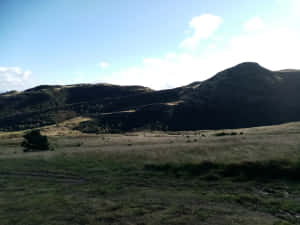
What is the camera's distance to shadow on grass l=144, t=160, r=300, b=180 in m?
18.9

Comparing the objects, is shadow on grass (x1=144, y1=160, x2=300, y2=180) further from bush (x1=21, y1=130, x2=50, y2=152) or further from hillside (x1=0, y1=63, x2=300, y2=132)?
hillside (x1=0, y1=63, x2=300, y2=132)

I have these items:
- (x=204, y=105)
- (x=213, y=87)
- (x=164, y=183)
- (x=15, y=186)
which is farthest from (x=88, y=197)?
Result: (x=213, y=87)

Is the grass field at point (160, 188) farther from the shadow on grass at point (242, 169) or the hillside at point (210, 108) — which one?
the hillside at point (210, 108)

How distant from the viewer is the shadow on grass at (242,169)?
1892 centimetres

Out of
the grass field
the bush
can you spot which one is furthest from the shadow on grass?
the bush

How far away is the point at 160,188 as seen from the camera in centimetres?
1730

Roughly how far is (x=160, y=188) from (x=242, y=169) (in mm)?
8810

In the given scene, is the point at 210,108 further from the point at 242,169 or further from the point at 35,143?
the point at 242,169

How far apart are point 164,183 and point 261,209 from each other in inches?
312

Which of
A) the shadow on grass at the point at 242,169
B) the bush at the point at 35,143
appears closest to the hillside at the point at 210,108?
the bush at the point at 35,143

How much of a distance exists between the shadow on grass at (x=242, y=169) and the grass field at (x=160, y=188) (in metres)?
0.08

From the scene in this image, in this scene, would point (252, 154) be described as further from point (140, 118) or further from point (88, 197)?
point (140, 118)

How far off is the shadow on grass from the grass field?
0.08 metres

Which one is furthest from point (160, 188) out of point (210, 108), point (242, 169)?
point (210, 108)
